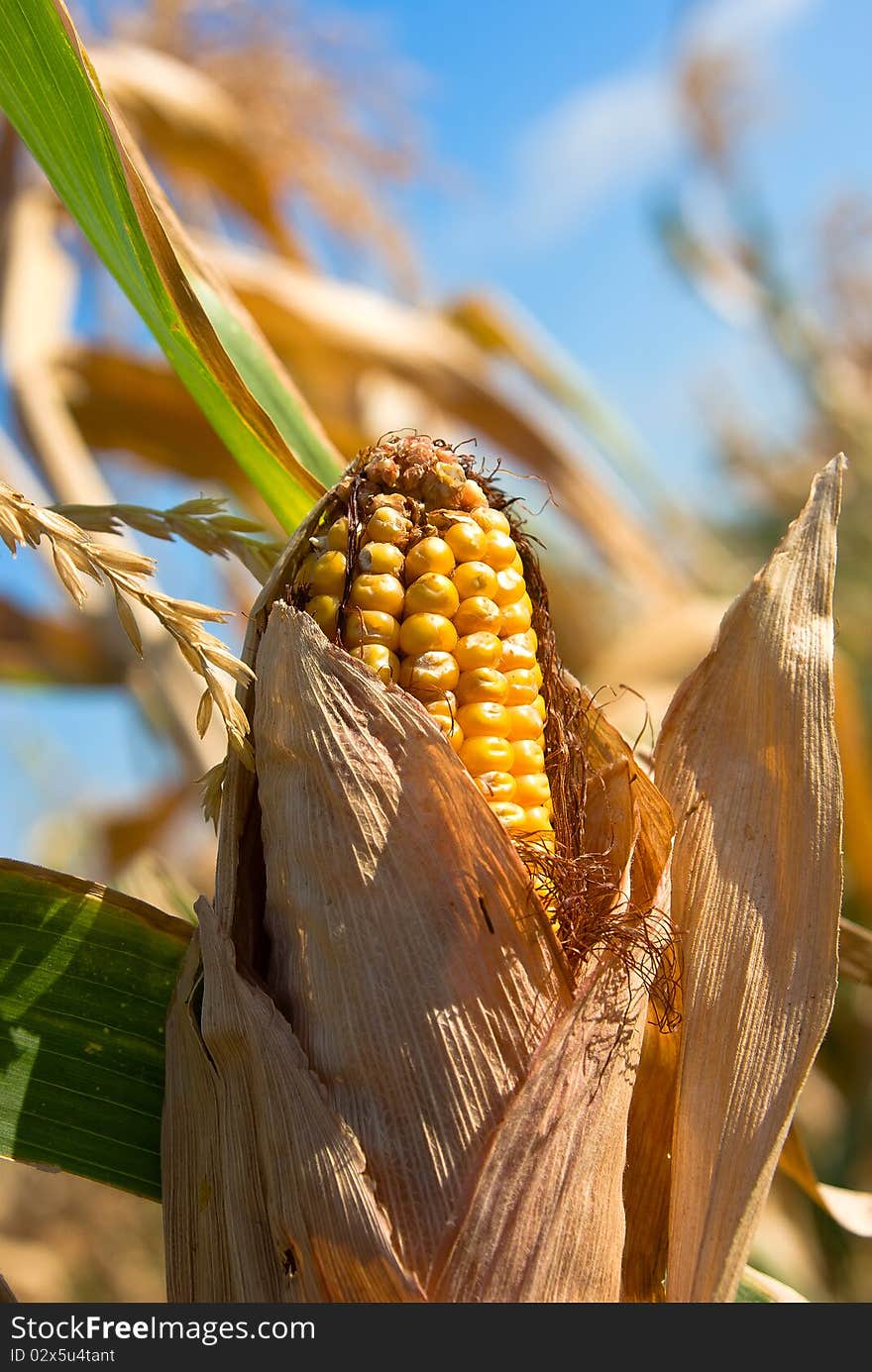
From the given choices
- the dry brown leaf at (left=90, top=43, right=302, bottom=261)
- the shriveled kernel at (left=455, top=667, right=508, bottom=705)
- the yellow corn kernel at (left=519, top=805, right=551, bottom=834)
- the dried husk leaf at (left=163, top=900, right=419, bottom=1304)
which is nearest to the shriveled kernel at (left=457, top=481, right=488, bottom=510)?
the shriveled kernel at (left=455, top=667, right=508, bottom=705)

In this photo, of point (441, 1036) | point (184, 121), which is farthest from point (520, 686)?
point (184, 121)

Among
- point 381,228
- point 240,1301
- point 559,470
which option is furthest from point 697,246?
point 240,1301

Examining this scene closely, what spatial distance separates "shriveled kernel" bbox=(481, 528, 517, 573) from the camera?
650mm

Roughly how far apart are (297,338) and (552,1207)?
152 centimetres

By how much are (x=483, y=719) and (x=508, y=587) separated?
95mm

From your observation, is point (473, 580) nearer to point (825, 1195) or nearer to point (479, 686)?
point (479, 686)

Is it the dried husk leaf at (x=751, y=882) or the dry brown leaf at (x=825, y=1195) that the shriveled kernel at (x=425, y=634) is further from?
the dry brown leaf at (x=825, y=1195)

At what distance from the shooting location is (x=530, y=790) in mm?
634

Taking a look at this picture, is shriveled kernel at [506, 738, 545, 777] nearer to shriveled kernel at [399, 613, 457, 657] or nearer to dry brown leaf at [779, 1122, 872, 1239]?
shriveled kernel at [399, 613, 457, 657]

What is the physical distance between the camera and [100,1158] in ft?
2.11

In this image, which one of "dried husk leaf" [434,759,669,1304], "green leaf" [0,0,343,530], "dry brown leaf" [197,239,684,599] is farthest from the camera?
"dry brown leaf" [197,239,684,599]

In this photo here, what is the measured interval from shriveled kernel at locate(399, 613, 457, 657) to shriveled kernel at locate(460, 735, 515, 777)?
61mm

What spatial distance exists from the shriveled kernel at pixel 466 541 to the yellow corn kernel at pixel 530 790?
14 centimetres
